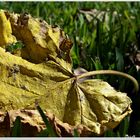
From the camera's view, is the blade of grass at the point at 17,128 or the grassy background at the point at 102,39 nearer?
the blade of grass at the point at 17,128

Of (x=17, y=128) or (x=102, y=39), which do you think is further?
(x=102, y=39)

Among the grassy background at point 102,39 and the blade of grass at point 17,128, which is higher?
the grassy background at point 102,39

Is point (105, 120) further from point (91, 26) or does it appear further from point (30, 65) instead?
point (91, 26)

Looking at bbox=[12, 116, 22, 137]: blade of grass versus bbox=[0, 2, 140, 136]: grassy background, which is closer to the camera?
bbox=[12, 116, 22, 137]: blade of grass

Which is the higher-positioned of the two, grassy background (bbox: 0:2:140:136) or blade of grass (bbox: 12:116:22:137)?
grassy background (bbox: 0:2:140:136)

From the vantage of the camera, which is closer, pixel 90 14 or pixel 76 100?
pixel 76 100

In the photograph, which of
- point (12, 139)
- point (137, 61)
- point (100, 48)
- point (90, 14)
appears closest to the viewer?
point (12, 139)

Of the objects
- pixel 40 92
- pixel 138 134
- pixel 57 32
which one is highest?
pixel 57 32

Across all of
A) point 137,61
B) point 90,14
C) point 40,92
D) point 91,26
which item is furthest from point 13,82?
point 90,14
